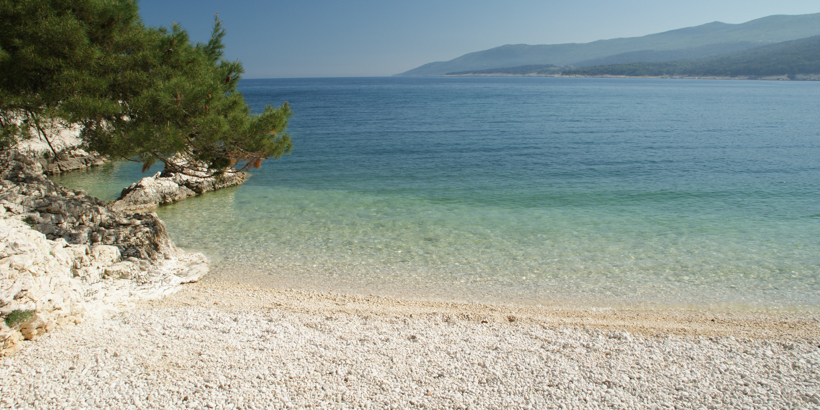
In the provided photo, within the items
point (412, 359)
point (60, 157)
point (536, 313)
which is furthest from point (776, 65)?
point (412, 359)

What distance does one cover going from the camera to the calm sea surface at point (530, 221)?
9391 mm

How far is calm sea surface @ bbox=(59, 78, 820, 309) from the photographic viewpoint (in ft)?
30.8

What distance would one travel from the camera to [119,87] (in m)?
9.16

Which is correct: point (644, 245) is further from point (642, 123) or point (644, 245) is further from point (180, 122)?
point (642, 123)

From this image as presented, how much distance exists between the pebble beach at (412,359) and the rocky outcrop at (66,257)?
358 mm

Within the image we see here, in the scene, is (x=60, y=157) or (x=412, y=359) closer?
(x=412, y=359)

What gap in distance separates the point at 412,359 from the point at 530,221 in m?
8.42

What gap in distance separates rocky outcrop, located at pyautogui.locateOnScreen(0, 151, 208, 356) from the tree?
1154 millimetres

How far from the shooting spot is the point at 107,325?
6.88 metres

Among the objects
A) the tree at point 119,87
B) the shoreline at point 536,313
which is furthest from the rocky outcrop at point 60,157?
the shoreline at point 536,313

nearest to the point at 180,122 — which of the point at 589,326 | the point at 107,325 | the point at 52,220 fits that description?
the point at 52,220

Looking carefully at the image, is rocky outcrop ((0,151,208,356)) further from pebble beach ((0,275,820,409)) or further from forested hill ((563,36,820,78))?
forested hill ((563,36,820,78))

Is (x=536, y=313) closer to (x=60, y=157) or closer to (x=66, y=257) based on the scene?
(x=66, y=257)

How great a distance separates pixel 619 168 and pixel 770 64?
197 m
